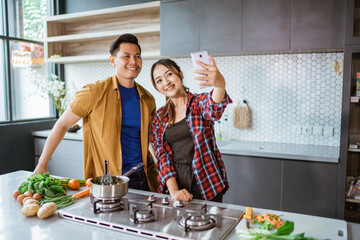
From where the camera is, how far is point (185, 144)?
71.0 inches

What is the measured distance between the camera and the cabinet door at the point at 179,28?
11.0 feet

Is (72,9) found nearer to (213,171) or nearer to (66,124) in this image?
(66,124)

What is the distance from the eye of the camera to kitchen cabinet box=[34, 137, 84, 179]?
3971mm

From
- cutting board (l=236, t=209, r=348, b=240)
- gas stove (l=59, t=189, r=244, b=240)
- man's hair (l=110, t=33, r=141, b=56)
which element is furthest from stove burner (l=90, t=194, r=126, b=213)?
man's hair (l=110, t=33, r=141, b=56)

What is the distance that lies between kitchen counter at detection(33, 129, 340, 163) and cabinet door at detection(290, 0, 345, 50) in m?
0.96

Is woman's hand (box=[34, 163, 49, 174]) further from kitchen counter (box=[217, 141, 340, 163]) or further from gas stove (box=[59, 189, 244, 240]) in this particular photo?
kitchen counter (box=[217, 141, 340, 163])

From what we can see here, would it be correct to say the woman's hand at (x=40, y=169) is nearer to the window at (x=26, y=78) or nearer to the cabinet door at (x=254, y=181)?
the cabinet door at (x=254, y=181)

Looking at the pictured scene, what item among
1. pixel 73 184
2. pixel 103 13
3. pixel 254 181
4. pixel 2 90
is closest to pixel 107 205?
pixel 73 184

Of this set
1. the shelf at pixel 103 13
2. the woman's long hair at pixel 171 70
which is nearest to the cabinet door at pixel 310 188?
the woman's long hair at pixel 171 70

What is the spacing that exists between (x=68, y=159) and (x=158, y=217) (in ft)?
10.1

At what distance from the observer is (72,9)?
4.55 metres

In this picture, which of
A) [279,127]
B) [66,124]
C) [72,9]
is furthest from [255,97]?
[72,9]

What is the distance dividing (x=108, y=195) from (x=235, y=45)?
7.58 ft

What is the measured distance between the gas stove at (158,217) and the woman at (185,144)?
234 millimetres
